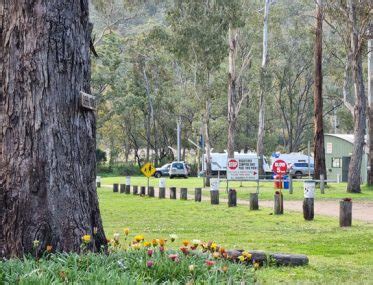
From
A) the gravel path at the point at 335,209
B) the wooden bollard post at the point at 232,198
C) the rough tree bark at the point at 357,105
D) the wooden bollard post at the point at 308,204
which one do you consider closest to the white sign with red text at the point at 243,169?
the gravel path at the point at 335,209

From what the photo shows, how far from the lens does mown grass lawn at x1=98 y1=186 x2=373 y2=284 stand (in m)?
8.08

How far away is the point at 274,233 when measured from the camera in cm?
1358

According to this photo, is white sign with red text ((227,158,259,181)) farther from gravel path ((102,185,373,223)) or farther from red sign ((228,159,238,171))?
gravel path ((102,185,373,223))

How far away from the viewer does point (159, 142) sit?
7594 cm

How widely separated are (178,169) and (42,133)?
55176 millimetres

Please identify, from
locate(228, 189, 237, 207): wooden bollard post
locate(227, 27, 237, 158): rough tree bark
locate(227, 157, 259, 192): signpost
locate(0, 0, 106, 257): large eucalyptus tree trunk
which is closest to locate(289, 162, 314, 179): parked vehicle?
locate(227, 27, 237, 158): rough tree bark

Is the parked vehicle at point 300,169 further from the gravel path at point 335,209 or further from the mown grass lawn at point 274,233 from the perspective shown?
the mown grass lawn at point 274,233

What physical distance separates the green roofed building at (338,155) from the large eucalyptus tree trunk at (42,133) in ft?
146

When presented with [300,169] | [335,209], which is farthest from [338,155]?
[335,209]

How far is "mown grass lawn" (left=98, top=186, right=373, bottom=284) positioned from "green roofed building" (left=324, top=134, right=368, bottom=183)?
29994 millimetres

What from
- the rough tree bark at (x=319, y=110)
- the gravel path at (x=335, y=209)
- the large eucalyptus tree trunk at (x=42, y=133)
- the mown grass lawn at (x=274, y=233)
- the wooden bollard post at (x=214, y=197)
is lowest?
the mown grass lawn at (x=274, y=233)

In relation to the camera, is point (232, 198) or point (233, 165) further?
point (233, 165)

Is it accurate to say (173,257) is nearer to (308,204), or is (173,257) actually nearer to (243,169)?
(308,204)

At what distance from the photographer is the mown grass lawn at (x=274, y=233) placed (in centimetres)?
808
